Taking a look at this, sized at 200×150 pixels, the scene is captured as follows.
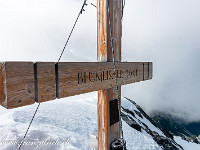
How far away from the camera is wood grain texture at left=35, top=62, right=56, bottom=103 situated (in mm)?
1073

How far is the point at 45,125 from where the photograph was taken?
212 inches

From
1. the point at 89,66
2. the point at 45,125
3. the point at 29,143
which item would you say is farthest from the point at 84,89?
the point at 45,125

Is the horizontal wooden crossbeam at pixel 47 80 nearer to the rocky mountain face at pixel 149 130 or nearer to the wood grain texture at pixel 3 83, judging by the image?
the wood grain texture at pixel 3 83

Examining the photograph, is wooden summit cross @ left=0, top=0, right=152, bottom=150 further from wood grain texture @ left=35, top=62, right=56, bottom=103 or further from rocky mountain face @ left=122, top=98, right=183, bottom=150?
rocky mountain face @ left=122, top=98, right=183, bottom=150

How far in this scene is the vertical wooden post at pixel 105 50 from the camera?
6.42ft

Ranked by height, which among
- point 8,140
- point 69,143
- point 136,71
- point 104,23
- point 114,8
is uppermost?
point 114,8

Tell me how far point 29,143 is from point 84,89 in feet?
12.2

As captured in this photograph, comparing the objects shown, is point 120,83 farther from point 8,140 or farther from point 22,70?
point 8,140

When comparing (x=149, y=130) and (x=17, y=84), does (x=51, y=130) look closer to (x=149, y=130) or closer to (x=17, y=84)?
(x=17, y=84)

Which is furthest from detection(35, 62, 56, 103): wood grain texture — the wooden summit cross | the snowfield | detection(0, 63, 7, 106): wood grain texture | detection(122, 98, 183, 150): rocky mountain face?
detection(122, 98, 183, 150): rocky mountain face

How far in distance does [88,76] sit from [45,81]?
46 centimetres

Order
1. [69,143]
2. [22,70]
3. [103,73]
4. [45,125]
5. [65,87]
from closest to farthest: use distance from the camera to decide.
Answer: [22,70], [65,87], [103,73], [69,143], [45,125]

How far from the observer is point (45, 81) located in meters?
1.11

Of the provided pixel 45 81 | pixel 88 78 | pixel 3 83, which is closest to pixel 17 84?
pixel 3 83
